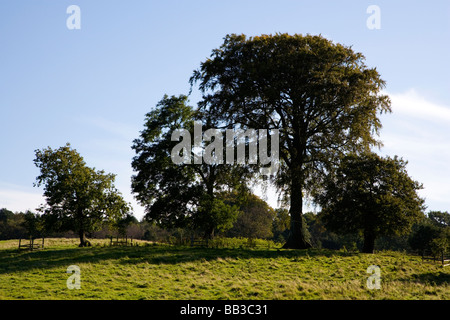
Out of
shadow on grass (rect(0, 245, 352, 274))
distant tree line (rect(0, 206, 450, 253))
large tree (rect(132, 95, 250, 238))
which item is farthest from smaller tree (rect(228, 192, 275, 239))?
shadow on grass (rect(0, 245, 352, 274))

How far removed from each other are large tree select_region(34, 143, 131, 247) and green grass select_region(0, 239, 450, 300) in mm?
13072

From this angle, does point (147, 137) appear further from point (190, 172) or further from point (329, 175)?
point (329, 175)

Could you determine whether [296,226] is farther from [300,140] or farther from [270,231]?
[270,231]

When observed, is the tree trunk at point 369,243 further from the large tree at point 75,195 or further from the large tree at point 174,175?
the large tree at point 75,195

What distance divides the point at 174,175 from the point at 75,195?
11.3m

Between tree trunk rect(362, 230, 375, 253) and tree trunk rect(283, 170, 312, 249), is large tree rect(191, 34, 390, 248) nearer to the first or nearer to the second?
tree trunk rect(283, 170, 312, 249)

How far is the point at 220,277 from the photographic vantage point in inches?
741

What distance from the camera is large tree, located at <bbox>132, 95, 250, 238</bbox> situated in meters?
36.7

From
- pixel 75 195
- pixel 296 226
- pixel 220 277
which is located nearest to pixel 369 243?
pixel 296 226

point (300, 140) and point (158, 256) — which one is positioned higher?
point (300, 140)

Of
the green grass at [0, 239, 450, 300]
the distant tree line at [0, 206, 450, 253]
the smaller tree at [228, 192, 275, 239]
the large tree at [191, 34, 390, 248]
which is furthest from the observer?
the smaller tree at [228, 192, 275, 239]

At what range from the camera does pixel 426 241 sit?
190 ft
